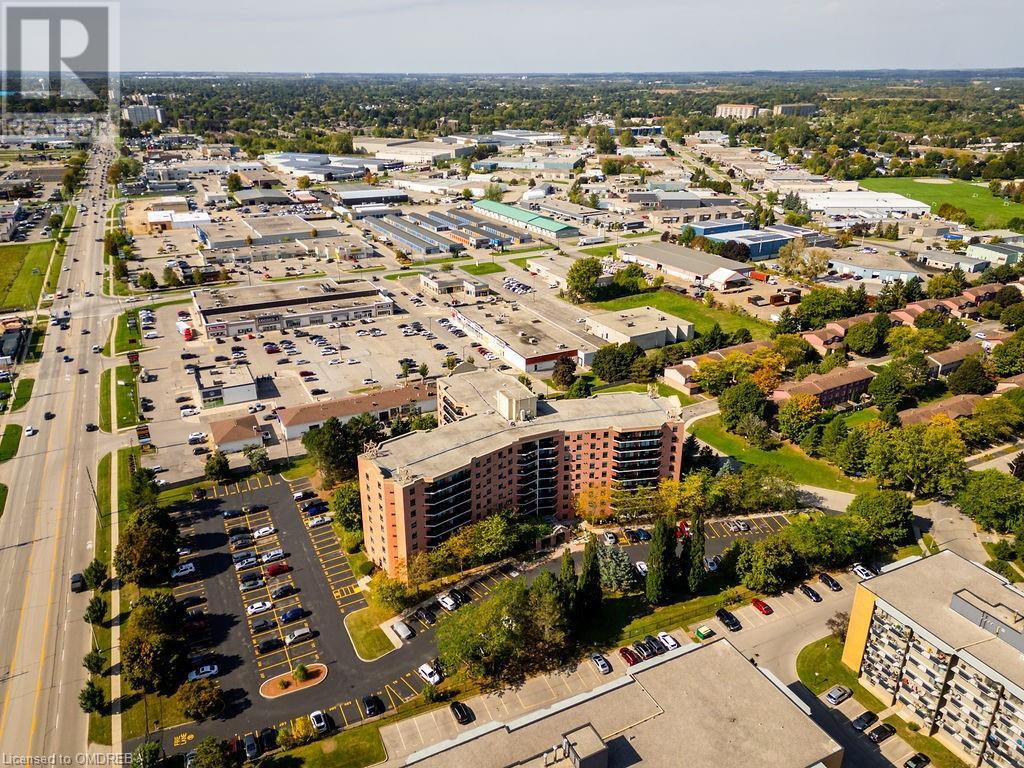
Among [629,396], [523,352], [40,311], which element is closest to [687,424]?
[629,396]

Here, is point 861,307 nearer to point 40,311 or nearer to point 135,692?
point 135,692

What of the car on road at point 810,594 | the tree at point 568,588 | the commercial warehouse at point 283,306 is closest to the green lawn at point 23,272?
the commercial warehouse at point 283,306

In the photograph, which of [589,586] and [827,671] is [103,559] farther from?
[827,671]

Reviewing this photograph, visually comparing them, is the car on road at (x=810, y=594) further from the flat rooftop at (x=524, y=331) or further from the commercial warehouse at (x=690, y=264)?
the commercial warehouse at (x=690, y=264)

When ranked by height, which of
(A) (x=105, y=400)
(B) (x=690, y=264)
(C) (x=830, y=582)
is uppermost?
(B) (x=690, y=264)

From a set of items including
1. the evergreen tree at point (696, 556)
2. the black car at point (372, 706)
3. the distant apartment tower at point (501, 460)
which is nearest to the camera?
the black car at point (372, 706)

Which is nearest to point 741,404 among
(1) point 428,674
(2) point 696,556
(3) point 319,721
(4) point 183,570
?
(2) point 696,556
